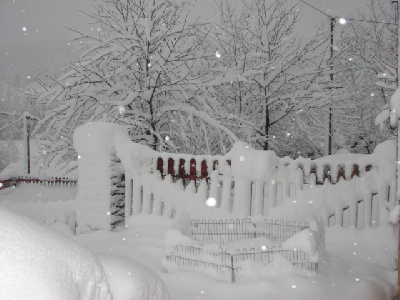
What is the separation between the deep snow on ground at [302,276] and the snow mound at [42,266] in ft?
3.76

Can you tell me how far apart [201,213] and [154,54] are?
17.8ft

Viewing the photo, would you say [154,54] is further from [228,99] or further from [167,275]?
[167,275]

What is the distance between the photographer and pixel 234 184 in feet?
23.2

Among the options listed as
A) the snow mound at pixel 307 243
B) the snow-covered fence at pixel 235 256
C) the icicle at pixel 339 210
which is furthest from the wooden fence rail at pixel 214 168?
the snow mound at pixel 307 243

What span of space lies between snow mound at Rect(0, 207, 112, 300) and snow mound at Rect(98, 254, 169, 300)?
0.74 ft

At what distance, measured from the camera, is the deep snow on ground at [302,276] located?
4500 mm

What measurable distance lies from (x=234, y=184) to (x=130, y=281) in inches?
189

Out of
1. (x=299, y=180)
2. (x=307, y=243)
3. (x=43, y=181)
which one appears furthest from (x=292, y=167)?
(x=43, y=181)

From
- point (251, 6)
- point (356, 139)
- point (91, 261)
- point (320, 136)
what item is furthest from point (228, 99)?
point (91, 261)

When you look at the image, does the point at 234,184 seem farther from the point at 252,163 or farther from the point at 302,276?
the point at 302,276

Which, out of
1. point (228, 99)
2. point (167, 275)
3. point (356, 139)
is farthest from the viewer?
point (356, 139)

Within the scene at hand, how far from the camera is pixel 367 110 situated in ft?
66.6

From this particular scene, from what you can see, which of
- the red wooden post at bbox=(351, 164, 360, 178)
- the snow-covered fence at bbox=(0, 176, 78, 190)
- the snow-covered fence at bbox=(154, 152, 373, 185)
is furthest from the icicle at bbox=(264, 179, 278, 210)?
the snow-covered fence at bbox=(0, 176, 78, 190)

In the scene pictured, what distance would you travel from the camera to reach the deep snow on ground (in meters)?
4.50
